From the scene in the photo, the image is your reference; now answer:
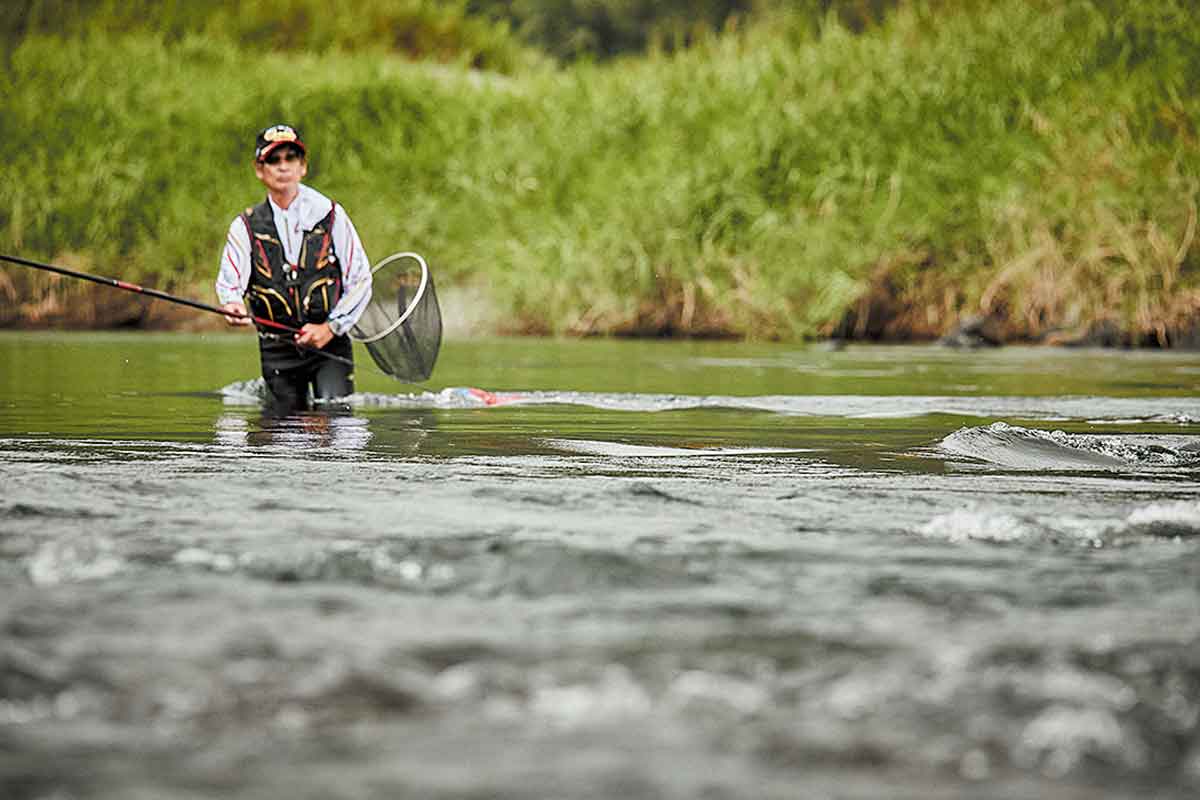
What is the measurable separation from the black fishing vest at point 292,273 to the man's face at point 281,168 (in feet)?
0.43

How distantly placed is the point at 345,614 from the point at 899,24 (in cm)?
1784

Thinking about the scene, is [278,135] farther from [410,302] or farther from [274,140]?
[410,302]

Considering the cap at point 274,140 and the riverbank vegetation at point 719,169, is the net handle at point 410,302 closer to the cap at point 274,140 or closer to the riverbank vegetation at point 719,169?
the cap at point 274,140

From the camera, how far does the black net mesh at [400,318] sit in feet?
30.9

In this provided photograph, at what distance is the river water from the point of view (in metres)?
2.45

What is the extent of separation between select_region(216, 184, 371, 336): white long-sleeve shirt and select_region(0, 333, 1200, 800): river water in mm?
2150

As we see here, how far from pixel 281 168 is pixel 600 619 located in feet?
19.1

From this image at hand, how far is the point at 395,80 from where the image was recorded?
22.6 metres

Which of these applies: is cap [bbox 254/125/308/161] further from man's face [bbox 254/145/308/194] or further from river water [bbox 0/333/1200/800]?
river water [bbox 0/333/1200/800]

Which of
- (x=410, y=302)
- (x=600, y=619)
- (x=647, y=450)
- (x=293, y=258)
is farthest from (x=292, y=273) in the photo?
(x=600, y=619)

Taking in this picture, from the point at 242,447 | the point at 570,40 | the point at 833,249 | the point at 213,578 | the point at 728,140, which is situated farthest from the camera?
the point at 570,40

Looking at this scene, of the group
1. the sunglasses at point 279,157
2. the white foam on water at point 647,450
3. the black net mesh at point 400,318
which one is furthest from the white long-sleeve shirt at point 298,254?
the white foam on water at point 647,450

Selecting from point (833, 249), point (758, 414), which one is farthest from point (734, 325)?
point (758, 414)

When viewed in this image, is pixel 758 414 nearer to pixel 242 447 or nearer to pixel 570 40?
pixel 242 447
